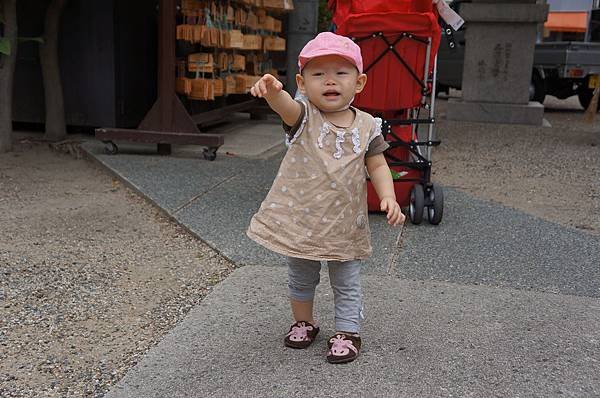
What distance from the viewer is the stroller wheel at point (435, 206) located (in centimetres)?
518

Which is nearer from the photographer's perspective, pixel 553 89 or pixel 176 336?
pixel 176 336

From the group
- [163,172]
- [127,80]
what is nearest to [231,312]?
[163,172]

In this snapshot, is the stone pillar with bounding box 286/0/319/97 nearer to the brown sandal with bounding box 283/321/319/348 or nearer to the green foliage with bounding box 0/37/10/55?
the green foliage with bounding box 0/37/10/55

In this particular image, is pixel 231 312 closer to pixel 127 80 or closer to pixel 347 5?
pixel 347 5

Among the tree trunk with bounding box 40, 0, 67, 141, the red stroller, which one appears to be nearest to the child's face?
the red stroller

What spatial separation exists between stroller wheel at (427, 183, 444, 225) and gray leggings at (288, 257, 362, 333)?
2213 mm

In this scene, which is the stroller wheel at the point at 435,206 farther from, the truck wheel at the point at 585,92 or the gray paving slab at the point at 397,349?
the truck wheel at the point at 585,92

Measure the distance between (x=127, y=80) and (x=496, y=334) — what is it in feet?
20.8

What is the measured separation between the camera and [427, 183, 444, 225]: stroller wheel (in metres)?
5.18

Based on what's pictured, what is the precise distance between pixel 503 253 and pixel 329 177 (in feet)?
7.06

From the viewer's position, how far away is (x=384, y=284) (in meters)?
4.02

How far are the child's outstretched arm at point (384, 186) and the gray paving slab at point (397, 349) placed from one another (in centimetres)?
70

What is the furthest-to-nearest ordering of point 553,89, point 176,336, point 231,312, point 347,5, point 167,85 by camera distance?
point 553,89 → point 167,85 → point 347,5 → point 231,312 → point 176,336

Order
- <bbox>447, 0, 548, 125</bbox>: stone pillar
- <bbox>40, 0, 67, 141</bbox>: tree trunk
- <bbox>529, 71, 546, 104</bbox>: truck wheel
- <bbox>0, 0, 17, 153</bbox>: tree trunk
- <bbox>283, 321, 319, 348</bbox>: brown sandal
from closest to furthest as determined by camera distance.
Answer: <bbox>283, 321, 319, 348</bbox>: brown sandal < <bbox>0, 0, 17, 153</bbox>: tree trunk < <bbox>40, 0, 67, 141</bbox>: tree trunk < <bbox>447, 0, 548, 125</bbox>: stone pillar < <bbox>529, 71, 546, 104</bbox>: truck wheel
